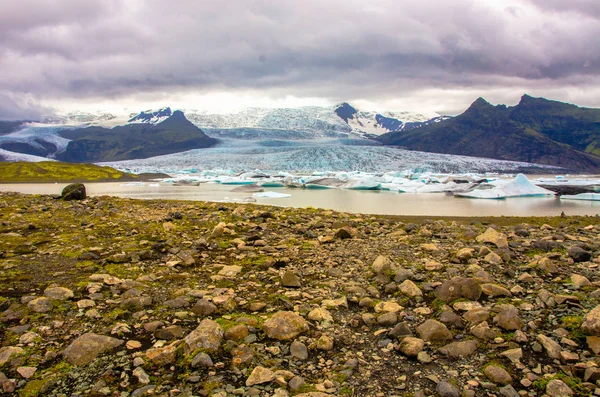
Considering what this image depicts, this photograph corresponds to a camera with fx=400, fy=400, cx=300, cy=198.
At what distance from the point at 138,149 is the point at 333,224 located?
19307 cm

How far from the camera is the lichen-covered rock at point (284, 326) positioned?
3322mm

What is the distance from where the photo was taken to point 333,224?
8.45 meters

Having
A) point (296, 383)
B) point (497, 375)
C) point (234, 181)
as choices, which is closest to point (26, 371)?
point (296, 383)

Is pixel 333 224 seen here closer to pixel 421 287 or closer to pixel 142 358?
pixel 421 287

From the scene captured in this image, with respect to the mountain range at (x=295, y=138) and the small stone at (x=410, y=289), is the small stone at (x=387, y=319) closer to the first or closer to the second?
the small stone at (x=410, y=289)

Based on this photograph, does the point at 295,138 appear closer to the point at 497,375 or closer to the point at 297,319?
the point at 297,319

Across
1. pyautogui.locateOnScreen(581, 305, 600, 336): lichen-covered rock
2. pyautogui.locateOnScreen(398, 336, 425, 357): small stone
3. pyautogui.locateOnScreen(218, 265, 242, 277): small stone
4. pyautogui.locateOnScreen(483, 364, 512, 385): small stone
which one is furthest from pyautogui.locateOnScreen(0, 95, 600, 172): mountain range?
pyautogui.locateOnScreen(483, 364, 512, 385): small stone

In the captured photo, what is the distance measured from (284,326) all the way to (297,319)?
16cm

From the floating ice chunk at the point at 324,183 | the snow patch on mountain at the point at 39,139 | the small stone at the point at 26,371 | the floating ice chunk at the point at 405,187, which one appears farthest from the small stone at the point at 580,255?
the snow patch on mountain at the point at 39,139

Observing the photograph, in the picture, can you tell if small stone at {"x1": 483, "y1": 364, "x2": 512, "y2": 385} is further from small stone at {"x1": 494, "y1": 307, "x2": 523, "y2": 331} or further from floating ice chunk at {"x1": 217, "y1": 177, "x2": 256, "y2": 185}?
floating ice chunk at {"x1": 217, "y1": 177, "x2": 256, "y2": 185}

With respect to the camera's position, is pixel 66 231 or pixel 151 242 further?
pixel 66 231

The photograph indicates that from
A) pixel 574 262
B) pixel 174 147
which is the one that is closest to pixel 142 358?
pixel 574 262

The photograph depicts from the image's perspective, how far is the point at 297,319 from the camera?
3.50 metres

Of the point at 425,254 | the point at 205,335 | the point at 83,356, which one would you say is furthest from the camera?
the point at 425,254
